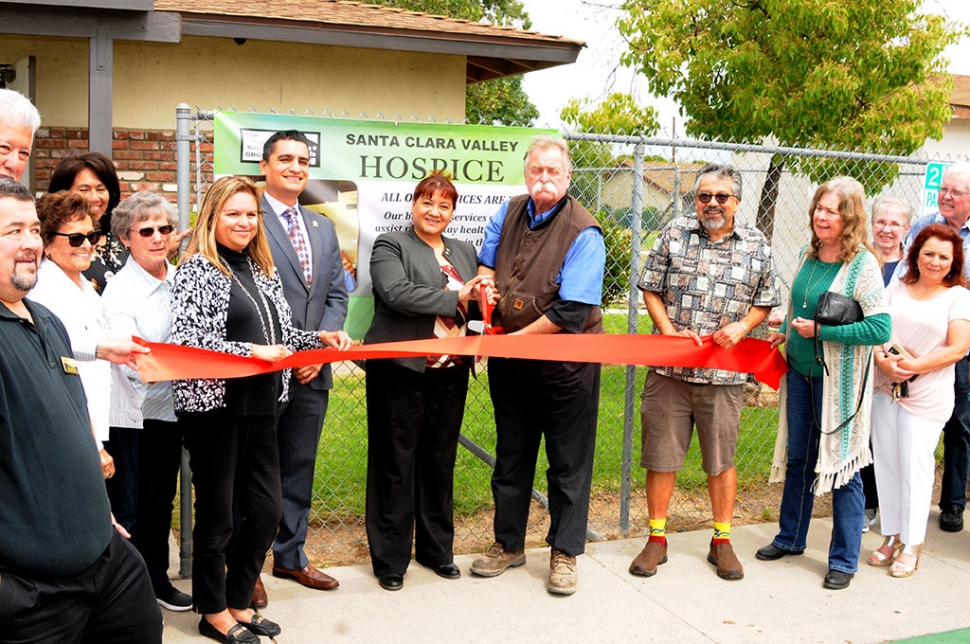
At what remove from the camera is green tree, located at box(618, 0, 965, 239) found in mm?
9359

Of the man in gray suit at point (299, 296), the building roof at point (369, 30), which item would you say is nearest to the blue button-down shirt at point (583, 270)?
the man in gray suit at point (299, 296)

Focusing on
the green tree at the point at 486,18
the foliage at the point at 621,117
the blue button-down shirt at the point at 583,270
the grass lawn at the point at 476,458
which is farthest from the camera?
the green tree at the point at 486,18

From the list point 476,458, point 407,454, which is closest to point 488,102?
point 476,458

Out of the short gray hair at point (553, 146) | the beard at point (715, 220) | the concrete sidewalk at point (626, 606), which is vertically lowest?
the concrete sidewalk at point (626, 606)

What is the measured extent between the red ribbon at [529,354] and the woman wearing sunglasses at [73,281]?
0.68 ft

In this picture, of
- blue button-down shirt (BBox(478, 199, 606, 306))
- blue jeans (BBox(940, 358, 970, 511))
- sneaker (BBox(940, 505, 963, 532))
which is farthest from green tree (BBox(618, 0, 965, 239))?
blue button-down shirt (BBox(478, 199, 606, 306))

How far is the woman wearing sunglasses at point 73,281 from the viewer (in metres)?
3.65

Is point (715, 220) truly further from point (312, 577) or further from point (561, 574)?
point (312, 577)

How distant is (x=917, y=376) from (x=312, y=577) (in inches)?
140

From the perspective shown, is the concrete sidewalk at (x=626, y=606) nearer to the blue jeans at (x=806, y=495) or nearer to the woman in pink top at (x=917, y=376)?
the blue jeans at (x=806, y=495)

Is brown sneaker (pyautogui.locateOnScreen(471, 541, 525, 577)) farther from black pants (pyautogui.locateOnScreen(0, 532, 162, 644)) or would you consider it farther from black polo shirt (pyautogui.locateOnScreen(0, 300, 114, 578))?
black polo shirt (pyautogui.locateOnScreen(0, 300, 114, 578))

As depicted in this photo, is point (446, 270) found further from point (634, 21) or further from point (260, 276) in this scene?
point (634, 21)

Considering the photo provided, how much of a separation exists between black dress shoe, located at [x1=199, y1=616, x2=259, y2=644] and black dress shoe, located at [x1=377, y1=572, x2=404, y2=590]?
0.86 meters

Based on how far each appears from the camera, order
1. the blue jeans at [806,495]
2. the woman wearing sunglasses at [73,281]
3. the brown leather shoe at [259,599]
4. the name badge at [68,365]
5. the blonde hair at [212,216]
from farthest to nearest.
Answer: the blue jeans at [806,495] → the brown leather shoe at [259,599] → the blonde hair at [212,216] → the woman wearing sunglasses at [73,281] → the name badge at [68,365]
